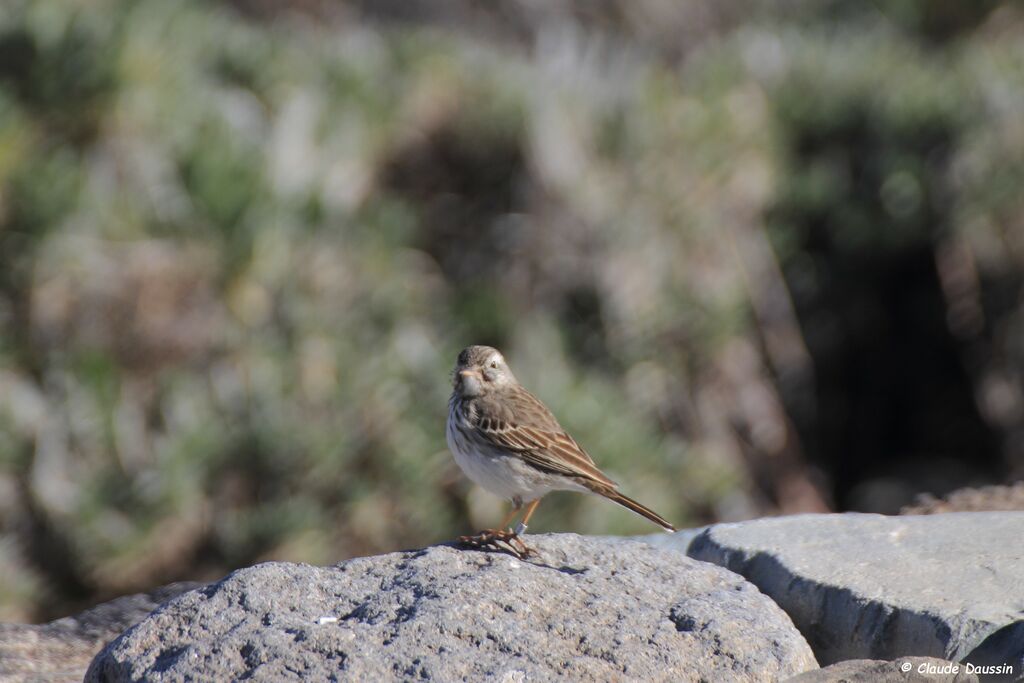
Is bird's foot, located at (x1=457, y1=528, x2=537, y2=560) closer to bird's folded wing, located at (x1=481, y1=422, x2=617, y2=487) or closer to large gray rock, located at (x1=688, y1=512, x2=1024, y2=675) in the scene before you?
bird's folded wing, located at (x1=481, y1=422, x2=617, y2=487)

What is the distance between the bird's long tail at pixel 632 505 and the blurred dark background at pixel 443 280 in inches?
176

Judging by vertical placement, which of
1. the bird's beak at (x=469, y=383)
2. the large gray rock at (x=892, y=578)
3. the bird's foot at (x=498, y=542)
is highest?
the bird's beak at (x=469, y=383)

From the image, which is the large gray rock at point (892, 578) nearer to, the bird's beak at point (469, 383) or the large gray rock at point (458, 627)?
the large gray rock at point (458, 627)

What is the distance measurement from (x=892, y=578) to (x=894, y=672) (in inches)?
32.5

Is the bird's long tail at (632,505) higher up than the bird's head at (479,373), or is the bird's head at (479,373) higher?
the bird's head at (479,373)

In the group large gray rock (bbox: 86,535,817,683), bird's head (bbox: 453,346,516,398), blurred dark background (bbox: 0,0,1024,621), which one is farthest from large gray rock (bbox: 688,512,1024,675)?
blurred dark background (bbox: 0,0,1024,621)

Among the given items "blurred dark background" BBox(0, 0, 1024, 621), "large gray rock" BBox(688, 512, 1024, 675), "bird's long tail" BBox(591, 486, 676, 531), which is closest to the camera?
"large gray rock" BBox(688, 512, 1024, 675)

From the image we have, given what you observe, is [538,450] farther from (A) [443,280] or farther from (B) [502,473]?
(A) [443,280]

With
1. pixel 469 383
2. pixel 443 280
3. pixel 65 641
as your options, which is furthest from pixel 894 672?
pixel 443 280

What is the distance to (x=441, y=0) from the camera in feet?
67.7

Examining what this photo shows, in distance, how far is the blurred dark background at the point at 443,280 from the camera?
10.1 meters

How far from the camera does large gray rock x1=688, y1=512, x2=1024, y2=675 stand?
479 cm

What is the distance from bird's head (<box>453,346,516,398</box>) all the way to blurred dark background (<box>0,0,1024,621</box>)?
390 centimetres

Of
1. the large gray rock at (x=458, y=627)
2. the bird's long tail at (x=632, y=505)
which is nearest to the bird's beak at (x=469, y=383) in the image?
the bird's long tail at (x=632, y=505)
